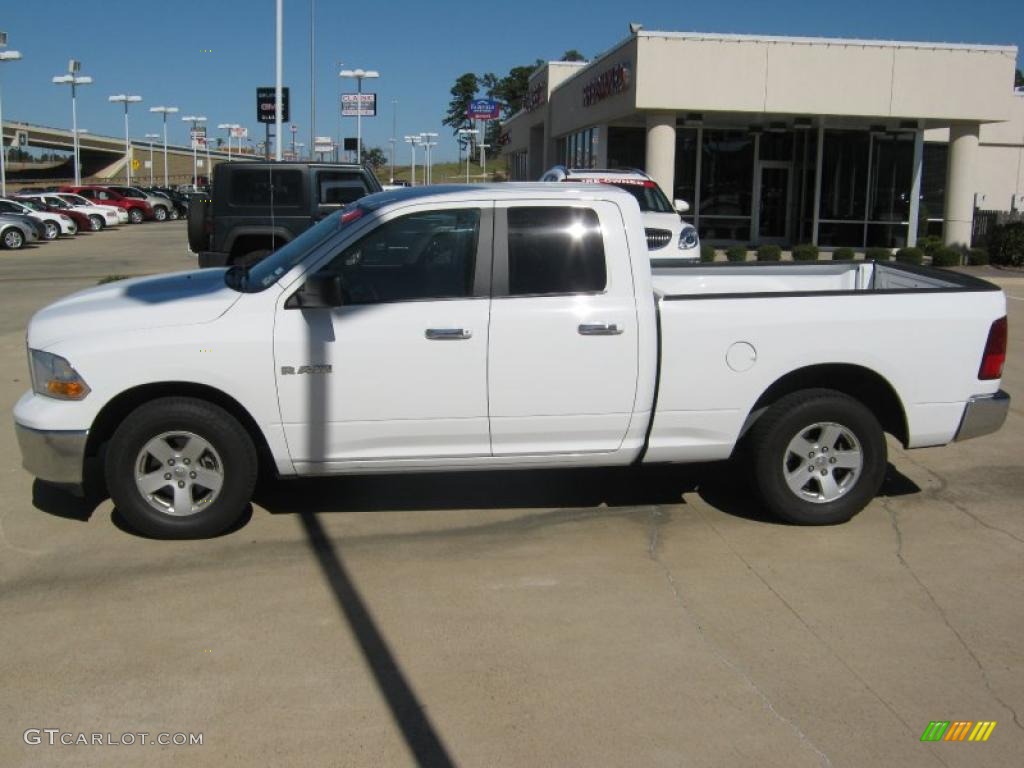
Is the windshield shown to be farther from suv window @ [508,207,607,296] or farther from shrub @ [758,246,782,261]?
shrub @ [758,246,782,261]

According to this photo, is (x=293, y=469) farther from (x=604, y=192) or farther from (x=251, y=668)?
(x=604, y=192)

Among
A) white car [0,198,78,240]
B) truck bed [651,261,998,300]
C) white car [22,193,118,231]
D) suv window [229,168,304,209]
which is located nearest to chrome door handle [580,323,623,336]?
truck bed [651,261,998,300]

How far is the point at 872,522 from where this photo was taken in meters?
6.29

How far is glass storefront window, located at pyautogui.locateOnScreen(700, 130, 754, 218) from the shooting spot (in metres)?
30.1

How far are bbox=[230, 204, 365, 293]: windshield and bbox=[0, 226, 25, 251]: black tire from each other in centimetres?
2929

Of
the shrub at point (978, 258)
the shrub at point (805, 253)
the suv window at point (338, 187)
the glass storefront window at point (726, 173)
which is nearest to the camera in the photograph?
the suv window at point (338, 187)

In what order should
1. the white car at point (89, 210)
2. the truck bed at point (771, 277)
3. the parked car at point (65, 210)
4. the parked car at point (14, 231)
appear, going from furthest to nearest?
1. the white car at point (89, 210)
2. the parked car at point (65, 210)
3. the parked car at point (14, 231)
4. the truck bed at point (771, 277)

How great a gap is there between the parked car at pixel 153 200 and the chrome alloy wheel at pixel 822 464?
51.1 meters

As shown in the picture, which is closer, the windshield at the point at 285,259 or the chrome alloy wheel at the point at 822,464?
the windshield at the point at 285,259

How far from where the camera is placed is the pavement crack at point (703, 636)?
383cm

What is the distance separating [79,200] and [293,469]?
4475cm

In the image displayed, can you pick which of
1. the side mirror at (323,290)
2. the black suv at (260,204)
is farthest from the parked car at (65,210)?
the side mirror at (323,290)

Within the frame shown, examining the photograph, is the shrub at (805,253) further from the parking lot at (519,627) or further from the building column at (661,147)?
the parking lot at (519,627)
